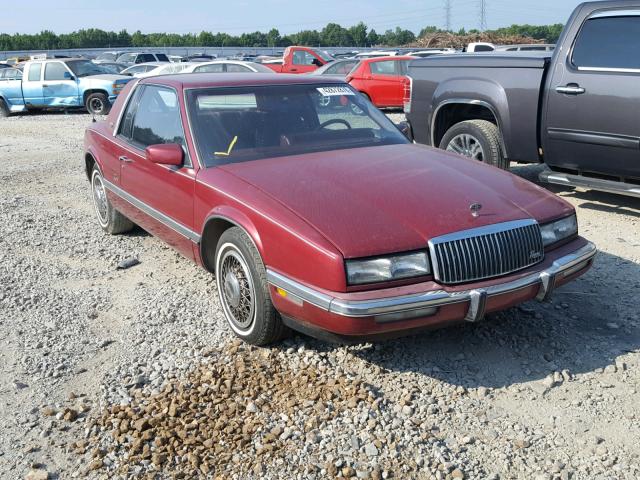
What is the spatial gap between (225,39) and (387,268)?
77.5m

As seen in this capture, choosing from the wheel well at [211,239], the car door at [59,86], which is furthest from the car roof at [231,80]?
the car door at [59,86]

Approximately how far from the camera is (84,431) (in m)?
3.30

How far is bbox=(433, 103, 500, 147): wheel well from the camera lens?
7.77 m

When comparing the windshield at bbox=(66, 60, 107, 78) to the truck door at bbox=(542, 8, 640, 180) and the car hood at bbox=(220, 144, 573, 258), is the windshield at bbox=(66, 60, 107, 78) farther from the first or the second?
the car hood at bbox=(220, 144, 573, 258)

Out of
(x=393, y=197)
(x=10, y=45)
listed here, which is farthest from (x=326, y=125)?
(x=10, y=45)

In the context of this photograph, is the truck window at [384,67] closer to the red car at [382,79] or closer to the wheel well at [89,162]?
the red car at [382,79]

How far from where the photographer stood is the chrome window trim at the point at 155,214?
15.1ft

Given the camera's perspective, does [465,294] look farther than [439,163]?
No

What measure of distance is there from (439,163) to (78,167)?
24.1 ft

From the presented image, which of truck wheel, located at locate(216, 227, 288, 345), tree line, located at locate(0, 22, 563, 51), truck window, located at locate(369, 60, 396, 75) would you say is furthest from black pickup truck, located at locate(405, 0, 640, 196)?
tree line, located at locate(0, 22, 563, 51)

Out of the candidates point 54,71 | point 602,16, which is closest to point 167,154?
point 602,16

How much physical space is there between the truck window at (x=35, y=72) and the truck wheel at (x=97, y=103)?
5.92 feet

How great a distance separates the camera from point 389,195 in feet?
12.7

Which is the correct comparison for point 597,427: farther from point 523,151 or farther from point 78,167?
point 78,167
